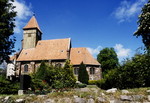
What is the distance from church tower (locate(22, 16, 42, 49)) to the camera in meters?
39.2

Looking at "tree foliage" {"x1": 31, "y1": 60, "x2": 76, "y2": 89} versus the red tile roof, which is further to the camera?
the red tile roof

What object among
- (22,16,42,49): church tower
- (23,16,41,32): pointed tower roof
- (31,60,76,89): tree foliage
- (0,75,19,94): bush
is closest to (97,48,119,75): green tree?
(22,16,42,49): church tower

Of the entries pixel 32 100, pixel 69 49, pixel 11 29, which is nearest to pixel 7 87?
pixel 32 100

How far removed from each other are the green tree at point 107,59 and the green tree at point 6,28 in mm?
28590

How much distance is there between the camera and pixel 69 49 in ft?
120

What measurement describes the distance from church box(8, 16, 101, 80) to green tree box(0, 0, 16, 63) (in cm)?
1150

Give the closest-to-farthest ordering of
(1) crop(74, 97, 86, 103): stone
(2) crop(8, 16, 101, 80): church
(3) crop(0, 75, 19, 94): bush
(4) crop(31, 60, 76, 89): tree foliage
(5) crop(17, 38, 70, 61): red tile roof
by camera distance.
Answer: (1) crop(74, 97, 86, 103): stone < (4) crop(31, 60, 76, 89): tree foliage < (3) crop(0, 75, 19, 94): bush < (2) crop(8, 16, 101, 80): church < (5) crop(17, 38, 70, 61): red tile roof

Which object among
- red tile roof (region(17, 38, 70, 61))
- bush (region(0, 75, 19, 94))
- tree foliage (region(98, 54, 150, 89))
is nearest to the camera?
tree foliage (region(98, 54, 150, 89))

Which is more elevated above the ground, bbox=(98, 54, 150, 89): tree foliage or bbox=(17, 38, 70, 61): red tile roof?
bbox=(17, 38, 70, 61): red tile roof

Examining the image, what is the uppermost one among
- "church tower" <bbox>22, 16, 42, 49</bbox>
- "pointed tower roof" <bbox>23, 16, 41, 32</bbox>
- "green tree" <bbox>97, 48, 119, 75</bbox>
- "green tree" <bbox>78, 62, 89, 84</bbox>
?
"pointed tower roof" <bbox>23, 16, 41, 32</bbox>

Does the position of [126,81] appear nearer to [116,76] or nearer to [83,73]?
[116,76]

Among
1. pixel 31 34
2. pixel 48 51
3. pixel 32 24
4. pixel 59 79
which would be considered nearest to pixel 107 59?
pixel 48 51

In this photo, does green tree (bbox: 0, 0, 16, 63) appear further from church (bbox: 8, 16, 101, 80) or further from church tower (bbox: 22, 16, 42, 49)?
church tower (bbox: 22, 16, 42, 49)

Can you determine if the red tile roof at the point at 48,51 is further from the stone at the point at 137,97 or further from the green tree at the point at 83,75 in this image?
the stone at the point at 137,97
